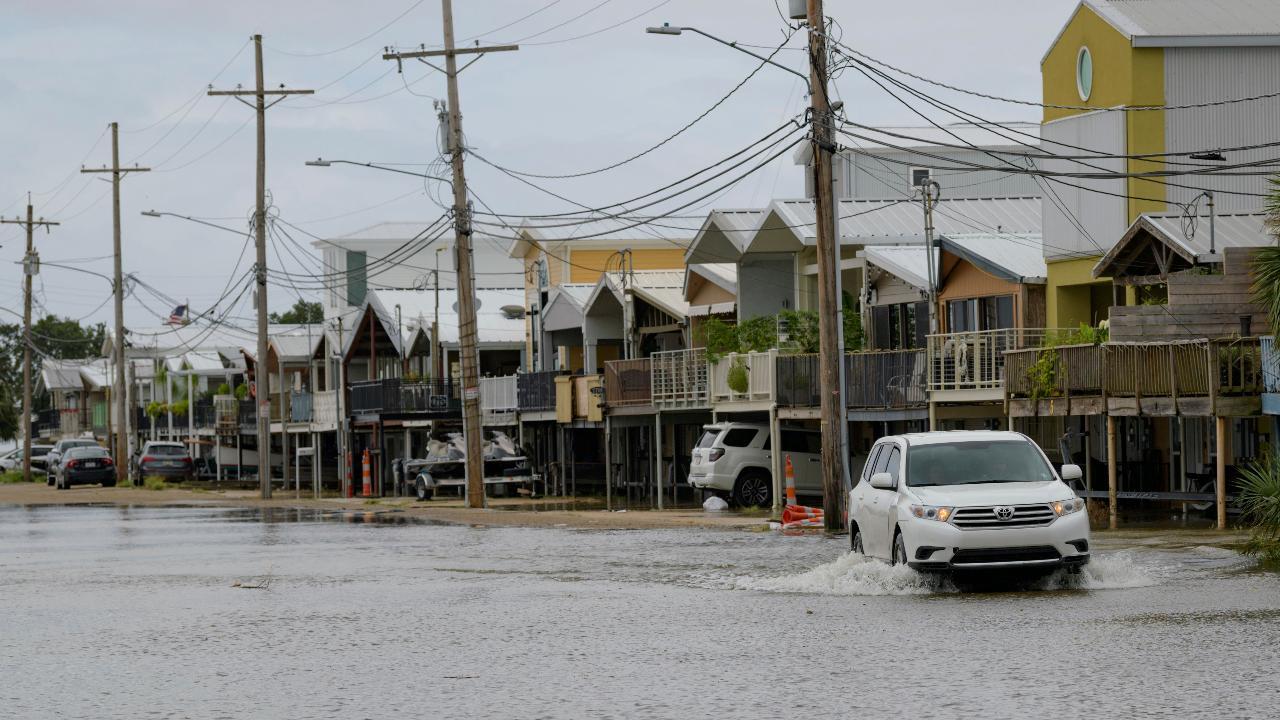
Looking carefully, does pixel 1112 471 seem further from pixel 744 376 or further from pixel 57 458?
pixel 57 458

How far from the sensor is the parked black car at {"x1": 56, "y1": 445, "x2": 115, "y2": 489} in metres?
71.6

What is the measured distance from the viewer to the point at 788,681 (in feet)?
37.9

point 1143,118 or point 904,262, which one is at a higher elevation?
point 1143,118

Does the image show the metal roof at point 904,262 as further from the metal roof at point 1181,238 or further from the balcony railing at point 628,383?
the balcony railing at point 628,383

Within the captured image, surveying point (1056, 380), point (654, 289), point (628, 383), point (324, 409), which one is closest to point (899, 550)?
point (1056, 380)

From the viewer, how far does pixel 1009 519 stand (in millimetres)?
17047

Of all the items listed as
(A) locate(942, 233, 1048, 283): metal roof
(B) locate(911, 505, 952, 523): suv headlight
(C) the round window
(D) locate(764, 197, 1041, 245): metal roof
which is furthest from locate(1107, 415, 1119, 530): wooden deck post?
(B) locate(911, 505, 952, 523): suv headlight

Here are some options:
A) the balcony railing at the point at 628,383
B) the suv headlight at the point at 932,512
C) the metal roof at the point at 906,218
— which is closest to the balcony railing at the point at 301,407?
the balcony railing at the point at 628,383

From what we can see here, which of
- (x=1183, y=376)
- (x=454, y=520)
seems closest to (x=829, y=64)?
(x=1183, y=376)

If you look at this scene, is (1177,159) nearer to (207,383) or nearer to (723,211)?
(723,211)

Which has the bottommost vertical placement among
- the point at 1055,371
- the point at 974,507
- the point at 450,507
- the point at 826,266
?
the point at 450,507

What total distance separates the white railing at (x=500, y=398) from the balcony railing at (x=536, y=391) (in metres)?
0.41

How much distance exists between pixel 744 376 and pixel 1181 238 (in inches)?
489

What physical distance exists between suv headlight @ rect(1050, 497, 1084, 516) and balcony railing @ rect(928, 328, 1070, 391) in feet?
55.9
